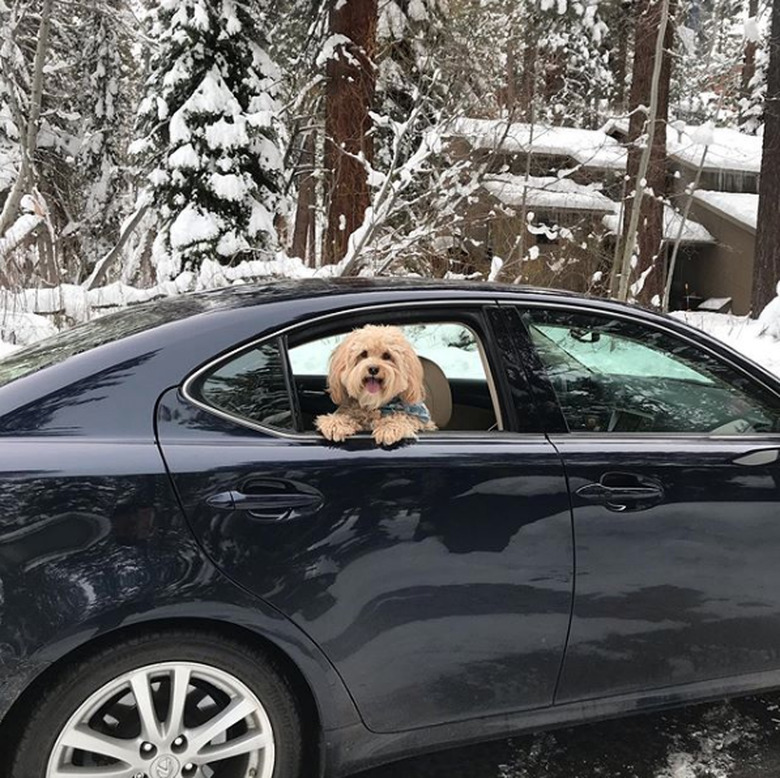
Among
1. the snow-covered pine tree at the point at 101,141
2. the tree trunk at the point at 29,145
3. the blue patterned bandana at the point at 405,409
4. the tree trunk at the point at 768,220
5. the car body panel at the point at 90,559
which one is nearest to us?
the car body panel at the point at 90,559

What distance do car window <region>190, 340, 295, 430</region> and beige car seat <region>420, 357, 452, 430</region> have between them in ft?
1.97

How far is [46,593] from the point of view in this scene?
1.94m

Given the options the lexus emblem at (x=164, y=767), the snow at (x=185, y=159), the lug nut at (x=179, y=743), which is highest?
the snow at (x=185, y=159)

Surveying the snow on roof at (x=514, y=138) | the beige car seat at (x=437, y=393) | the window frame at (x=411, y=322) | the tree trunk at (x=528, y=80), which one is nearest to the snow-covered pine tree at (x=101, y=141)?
the snow on roof at (x=514, y=138)

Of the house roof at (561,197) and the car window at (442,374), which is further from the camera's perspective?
the house roof at (561,197)

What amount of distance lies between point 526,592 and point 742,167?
2781 cm

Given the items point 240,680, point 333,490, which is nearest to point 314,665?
point 240,680

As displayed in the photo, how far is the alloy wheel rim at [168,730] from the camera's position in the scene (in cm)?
203

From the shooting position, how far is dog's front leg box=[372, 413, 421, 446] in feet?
7.62

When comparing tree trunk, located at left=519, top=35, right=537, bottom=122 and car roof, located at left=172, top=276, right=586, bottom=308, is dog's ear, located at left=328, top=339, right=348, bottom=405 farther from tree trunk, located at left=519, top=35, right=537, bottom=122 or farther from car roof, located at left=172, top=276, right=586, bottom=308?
tree trunk, located at left=519, top=35, right=537, bottom=122

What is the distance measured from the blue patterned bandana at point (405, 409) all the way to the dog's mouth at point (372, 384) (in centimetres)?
7

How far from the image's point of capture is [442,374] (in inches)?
114

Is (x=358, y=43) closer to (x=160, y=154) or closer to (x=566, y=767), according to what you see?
(x=160, y=154)

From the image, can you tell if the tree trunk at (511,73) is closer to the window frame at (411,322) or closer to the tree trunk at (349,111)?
the tree trunk at (349,111)
